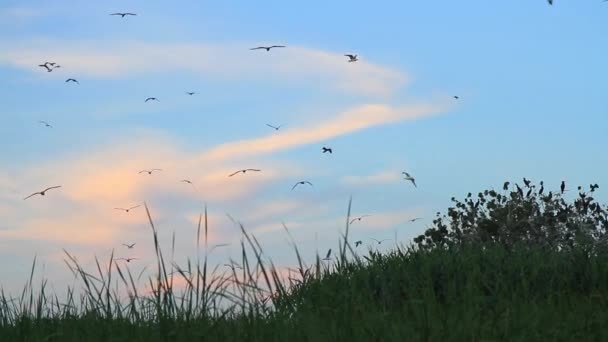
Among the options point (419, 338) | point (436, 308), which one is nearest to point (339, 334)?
point (419, 338)

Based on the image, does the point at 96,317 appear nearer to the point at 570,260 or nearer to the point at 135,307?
the point at 135,307

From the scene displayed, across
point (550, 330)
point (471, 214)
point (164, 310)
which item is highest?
point (471, 214)

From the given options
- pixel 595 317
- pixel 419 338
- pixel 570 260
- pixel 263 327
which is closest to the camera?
pixel 419 338

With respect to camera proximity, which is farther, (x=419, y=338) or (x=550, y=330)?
(x=550, y=330)

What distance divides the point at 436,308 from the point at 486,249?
7617 millimetres

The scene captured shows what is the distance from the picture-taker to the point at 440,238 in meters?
20.9

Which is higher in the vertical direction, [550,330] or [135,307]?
[135,307]

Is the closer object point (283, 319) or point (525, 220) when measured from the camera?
point (283, 319)

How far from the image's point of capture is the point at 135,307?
8.12 metres

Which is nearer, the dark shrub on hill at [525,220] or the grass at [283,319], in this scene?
the grass at [283,319]

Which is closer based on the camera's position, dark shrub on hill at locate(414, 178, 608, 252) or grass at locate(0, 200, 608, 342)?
grass at locate(0, 200, 608, 342)

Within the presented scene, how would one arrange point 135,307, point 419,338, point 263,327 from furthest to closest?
point 135,307
point 263,327
point 419,338

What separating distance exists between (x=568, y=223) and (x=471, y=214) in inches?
90.1

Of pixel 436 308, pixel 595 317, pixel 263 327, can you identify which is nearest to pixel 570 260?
pixel 595 317
